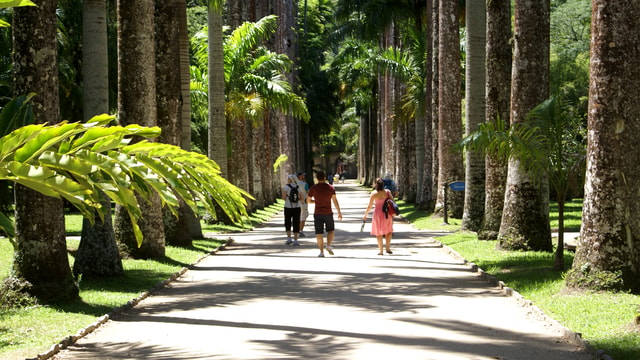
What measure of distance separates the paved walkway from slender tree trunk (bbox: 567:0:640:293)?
130 centimetres

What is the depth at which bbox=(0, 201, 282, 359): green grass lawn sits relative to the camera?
9734 millimetres

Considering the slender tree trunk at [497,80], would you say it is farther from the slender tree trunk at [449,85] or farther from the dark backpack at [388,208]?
the slender tree trunk at [449,85]

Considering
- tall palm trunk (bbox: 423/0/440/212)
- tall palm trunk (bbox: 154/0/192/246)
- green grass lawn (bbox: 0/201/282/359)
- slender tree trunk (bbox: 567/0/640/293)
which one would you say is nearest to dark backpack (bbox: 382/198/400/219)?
green grass lawn (bbox: 0/201/282/359)

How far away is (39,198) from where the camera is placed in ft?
40.2

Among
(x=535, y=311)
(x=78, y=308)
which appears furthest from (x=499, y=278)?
(x=78, y=308)

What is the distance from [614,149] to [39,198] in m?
7.49

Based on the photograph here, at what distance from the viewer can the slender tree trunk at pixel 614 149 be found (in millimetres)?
12141

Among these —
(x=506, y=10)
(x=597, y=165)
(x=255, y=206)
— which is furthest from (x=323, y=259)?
(x=255, y=206)

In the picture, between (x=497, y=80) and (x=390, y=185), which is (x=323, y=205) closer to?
(x=497, y=80)

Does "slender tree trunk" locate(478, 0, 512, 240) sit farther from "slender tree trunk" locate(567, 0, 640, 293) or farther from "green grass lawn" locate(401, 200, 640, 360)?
"slender tree trunk" locate(567, 0, 640, 293)

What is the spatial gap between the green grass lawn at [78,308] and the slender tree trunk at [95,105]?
0.28 m

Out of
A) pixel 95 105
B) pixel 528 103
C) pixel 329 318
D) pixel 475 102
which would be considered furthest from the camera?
pixel 475 102

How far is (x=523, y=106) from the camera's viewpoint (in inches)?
696

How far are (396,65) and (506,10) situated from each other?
2284 cm
